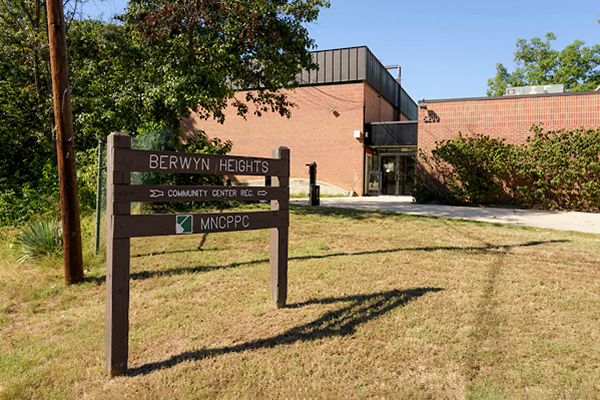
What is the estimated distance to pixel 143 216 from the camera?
3219mm

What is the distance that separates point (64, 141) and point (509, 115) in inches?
609

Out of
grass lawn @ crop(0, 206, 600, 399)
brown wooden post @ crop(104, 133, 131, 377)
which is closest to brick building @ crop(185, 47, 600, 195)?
grass lawn @ crop(0, 206, 600, 399)

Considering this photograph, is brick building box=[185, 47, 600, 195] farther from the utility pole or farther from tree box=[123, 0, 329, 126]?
the utility pole

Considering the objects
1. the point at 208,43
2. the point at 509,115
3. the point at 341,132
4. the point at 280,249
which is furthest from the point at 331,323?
the point at 341,132

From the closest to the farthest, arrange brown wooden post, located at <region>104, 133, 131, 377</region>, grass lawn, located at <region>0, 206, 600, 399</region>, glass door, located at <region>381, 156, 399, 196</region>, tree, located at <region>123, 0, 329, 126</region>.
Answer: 1. grass lawn, located at <region>0, 206, 600, 399</region>
2. brown wooden post, located at <region>104, 133, 131, 377</region>
3. tree, located at <region>123, 0, 329, 126</region>
4. glass door, located at <region>381, 156, 399, 196</region>

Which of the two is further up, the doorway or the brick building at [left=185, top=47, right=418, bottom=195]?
the brick building at [left=185, top=47, right=418, bottom=195]

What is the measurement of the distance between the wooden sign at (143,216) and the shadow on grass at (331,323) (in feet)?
1.32

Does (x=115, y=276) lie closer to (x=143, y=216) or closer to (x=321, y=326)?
(x=143, y=216)

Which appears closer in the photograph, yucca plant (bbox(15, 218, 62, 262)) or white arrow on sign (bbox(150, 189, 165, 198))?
white arrow on sign (bbox(150, 189, 165, 198))

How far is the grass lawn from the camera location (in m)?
2.92

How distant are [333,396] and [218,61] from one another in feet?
32.4

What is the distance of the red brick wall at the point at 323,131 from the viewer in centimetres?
2020

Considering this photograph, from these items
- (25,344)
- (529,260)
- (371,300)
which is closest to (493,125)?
(529,260)

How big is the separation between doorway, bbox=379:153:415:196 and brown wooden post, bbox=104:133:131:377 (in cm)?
1945
